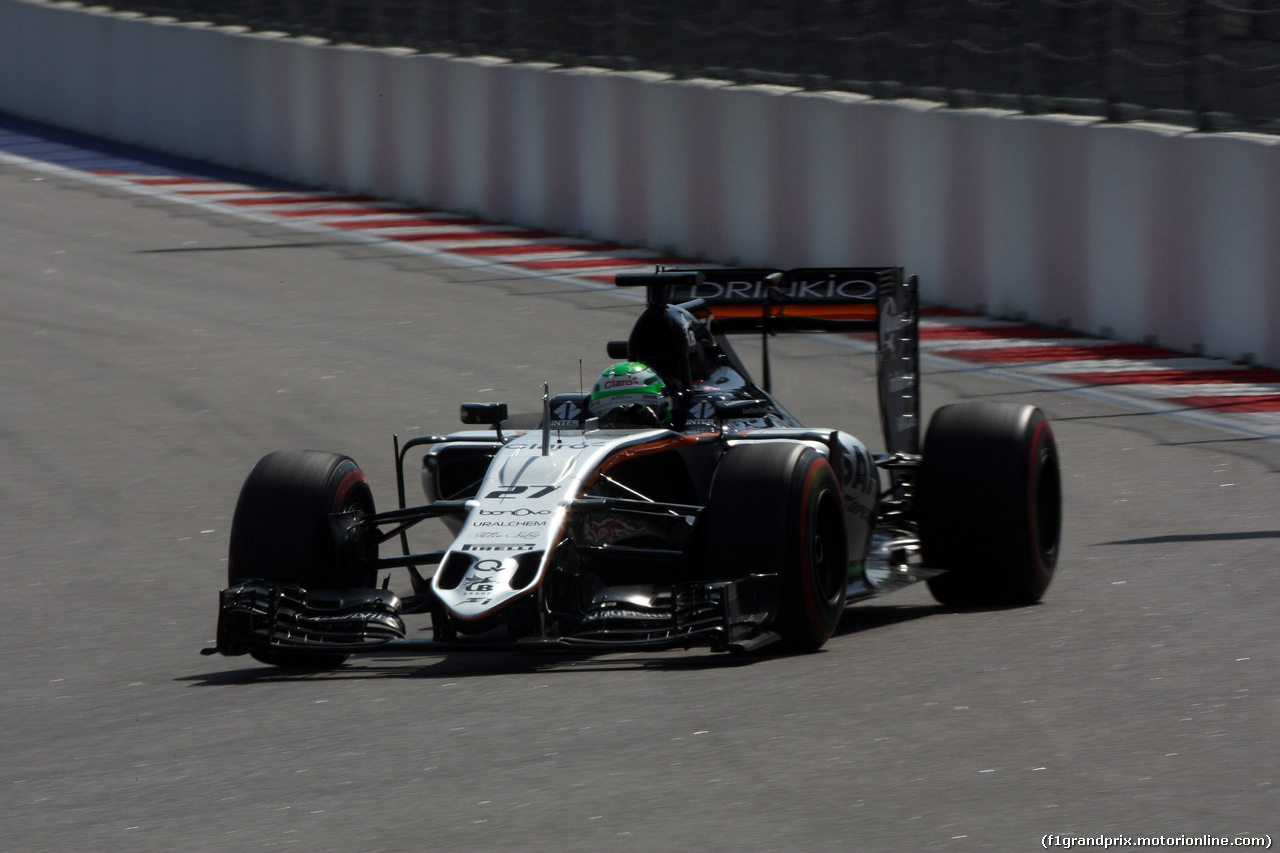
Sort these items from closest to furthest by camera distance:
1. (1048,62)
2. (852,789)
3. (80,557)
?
(852,789) → (80,557) → (1048,62)

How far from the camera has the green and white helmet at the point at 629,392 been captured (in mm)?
7766

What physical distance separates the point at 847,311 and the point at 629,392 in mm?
1560

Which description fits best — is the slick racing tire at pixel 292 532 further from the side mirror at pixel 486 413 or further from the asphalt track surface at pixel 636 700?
the side mirror at pixel 486 413

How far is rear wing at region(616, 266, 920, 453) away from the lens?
8.90 metres

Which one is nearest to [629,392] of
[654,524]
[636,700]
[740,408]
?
[740,408]

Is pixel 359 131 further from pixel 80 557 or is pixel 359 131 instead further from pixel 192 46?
pixel 80 557

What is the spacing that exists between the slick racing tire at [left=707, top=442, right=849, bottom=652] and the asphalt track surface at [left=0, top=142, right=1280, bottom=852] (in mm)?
193

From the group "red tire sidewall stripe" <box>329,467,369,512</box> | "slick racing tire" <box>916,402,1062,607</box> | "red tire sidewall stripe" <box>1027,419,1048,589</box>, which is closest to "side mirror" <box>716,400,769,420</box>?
"slick racing tire" <box>916,402,1062,607</box>

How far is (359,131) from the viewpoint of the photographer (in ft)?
80.0

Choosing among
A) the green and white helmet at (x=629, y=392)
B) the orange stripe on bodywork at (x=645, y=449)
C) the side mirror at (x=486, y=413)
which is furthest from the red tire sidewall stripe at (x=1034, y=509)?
the side mirror at (x=486, y=413)

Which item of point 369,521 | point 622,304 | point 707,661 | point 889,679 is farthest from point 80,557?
point 622,304

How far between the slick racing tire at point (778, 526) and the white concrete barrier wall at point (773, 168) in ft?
25.0

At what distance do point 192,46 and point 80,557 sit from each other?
1907 cm

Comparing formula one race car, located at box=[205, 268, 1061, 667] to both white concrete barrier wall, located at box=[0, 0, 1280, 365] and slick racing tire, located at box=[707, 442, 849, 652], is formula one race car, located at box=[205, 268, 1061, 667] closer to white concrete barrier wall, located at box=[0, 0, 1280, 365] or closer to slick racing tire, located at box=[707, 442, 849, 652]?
slick racing tire, located at box=[707, 442, 849, 652]
